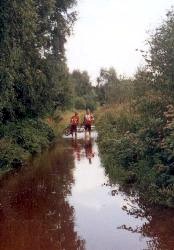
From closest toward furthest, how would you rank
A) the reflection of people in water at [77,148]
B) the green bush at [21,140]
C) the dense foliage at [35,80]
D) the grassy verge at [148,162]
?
the grassy verge at [148,162] → the green bush at [21,140] → the dense foliage at [35,80] → the reflection of people in water at [77,148]

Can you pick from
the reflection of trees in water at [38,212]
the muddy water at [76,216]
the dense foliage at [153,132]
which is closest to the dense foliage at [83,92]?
the dense foliage at [153,132]

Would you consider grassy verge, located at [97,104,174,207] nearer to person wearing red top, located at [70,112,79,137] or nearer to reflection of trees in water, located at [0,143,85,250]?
reflection of trees in water, located at [0,143,85,250]

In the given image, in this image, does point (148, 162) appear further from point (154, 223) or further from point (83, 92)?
point (83, 92)

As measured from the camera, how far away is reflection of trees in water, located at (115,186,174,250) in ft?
26.6

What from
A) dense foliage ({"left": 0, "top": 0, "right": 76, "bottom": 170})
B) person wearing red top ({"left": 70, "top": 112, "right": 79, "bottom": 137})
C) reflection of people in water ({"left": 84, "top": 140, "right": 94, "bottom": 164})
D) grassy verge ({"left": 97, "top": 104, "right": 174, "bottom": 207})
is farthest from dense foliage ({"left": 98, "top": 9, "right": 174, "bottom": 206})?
person wearing red top ({"left": 70, "top": 112, "right": 79, "bottom": 137})

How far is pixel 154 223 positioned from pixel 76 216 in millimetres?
1767

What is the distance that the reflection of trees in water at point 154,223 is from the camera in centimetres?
812

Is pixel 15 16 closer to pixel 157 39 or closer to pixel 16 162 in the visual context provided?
pixel 157 39

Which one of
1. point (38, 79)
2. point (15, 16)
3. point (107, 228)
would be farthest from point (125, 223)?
point (38, 79)

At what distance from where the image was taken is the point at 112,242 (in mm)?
8211

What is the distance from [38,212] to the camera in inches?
410

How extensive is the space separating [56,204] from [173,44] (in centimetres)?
610

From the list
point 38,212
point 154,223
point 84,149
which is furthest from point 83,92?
point 154,223

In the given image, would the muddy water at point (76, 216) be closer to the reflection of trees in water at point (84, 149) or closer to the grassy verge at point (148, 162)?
the grassy verge at point (148, 162)
